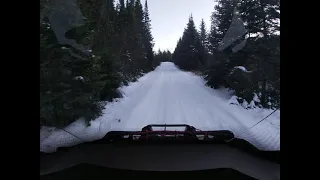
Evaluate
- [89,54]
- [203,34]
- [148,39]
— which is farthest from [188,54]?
[89,54]

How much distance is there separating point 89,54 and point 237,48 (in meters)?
Result: 1.59

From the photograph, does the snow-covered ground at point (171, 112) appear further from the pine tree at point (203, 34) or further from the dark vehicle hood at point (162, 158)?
the pine tree at point (203, 34)

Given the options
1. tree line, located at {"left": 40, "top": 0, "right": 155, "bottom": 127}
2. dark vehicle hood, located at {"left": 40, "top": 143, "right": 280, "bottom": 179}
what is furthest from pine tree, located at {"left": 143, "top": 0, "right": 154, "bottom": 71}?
dark vehicle hood, located at {"left": 40, "top": 143, "right": 280, "bottom": 179}

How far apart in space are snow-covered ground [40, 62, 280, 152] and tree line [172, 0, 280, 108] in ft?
0.57

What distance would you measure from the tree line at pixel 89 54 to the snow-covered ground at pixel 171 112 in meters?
0.14

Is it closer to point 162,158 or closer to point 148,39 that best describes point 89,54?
point 148,39

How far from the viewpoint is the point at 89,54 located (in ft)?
9.48

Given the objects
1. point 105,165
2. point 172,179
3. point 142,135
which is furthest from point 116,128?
point 172,179

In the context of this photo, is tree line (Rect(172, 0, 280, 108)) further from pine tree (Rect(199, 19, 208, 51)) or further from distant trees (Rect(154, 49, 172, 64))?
distant trees (Rect(154, 49, 172, 64))
